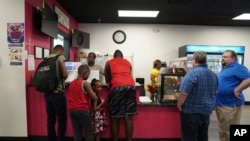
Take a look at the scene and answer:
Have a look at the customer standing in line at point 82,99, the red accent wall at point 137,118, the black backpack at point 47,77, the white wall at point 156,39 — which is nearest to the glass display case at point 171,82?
the red accent wall at point 137,118

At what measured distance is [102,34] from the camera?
7.68 m

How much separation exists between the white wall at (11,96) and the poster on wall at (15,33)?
78 millimetres

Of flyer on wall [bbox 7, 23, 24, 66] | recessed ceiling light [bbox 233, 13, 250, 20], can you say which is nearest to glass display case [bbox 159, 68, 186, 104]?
flyer on wall [bbox 7, 23, 24, 66]

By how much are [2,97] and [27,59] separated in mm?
670

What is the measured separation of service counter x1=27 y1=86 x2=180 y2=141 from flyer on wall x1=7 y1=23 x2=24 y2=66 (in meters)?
0.47

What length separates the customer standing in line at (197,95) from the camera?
8.48ft

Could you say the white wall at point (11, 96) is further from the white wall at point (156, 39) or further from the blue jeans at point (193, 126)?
the white wall at point (156, 39)

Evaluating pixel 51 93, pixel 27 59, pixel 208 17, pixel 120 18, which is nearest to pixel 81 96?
pixel 51 93

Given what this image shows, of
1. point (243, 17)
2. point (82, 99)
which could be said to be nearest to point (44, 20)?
point (82, 99)

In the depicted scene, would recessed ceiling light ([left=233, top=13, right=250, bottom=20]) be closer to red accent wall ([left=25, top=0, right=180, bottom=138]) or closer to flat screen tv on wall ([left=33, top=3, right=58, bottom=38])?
red accent wall ([left=25, top=0, right=180, bottom=138])

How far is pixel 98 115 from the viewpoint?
3.39 metres

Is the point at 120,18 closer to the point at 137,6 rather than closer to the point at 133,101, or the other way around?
the point at 137,6

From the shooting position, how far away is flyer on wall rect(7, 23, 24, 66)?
11.7ft

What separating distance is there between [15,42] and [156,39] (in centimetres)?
495
